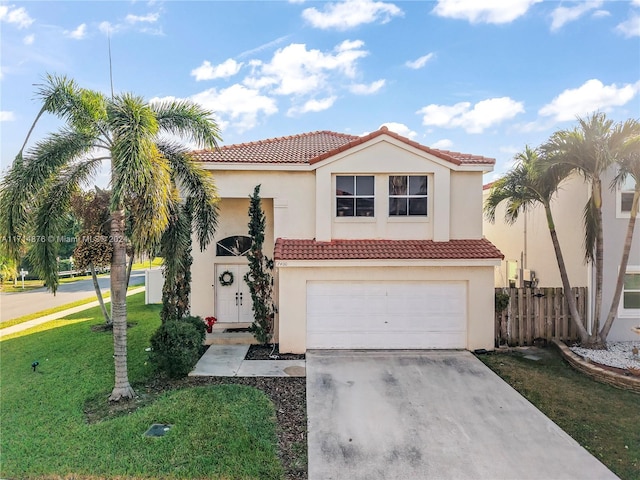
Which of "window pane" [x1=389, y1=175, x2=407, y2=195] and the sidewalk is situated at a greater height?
"window pane" [x1=389, y1=175, x2=407, y2=195]

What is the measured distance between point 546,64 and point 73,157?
15502mm

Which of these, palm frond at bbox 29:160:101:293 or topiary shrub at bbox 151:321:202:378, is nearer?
palm frond at bbox 29:160:101:293

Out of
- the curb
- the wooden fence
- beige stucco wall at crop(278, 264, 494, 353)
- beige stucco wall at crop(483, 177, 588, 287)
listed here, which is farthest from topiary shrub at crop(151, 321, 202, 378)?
beige stucco wall at crop(483, 177, 588, 287)

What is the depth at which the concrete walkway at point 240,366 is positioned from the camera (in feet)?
30.0

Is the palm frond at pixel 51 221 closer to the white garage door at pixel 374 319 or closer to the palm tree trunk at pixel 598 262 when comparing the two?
the white garage door at pixel 374 319

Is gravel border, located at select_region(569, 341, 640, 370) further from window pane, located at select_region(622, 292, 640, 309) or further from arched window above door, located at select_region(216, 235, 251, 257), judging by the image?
arched window above door, located at select_region(216, 235, 251, 257)

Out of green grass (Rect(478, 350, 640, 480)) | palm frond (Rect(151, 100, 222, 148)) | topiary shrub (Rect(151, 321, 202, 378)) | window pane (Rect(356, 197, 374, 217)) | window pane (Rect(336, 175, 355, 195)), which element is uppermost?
palm frond (Rect(151, 100, 222, 148))

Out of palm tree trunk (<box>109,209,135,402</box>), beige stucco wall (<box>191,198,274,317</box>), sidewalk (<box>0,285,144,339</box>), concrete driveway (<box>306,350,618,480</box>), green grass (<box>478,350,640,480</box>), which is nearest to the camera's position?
concrete driveway (<box>306,350,618,480</box>)

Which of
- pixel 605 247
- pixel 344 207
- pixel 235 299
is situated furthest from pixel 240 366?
pixel 605 247

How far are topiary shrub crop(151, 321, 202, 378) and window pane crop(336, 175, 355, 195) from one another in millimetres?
6544

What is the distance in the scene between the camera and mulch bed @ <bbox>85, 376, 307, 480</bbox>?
5625 mm

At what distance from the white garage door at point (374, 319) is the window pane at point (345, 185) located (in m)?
3.20

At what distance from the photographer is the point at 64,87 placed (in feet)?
24.1

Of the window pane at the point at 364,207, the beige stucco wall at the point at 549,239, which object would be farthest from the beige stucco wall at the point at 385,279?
the beige stucco wall at the point at 549,239
